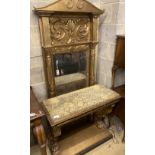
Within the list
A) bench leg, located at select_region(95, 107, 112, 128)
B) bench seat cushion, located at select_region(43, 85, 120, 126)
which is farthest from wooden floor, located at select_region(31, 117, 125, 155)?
bench seat cushion, located at select_region(43, 85, 120, 126)

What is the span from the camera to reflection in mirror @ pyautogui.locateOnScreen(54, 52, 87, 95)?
1.60 meters

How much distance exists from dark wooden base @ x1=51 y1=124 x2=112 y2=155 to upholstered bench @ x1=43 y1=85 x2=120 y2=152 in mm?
172

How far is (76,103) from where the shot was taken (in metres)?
1.44

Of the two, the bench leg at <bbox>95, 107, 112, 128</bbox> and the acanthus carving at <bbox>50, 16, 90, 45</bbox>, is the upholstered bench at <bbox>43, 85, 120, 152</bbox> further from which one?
the acanthus carving at <bbox>50, 16, 90, 45</bbox>

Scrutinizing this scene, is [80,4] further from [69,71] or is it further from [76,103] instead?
[76,103]

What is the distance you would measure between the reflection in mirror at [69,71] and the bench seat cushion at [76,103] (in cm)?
18

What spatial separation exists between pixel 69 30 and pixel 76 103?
0.76 metres

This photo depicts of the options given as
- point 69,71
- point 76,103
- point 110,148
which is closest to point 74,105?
point 76,103

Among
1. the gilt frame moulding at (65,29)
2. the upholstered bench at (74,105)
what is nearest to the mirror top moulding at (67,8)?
the gilt frame moulding at (65,29)
